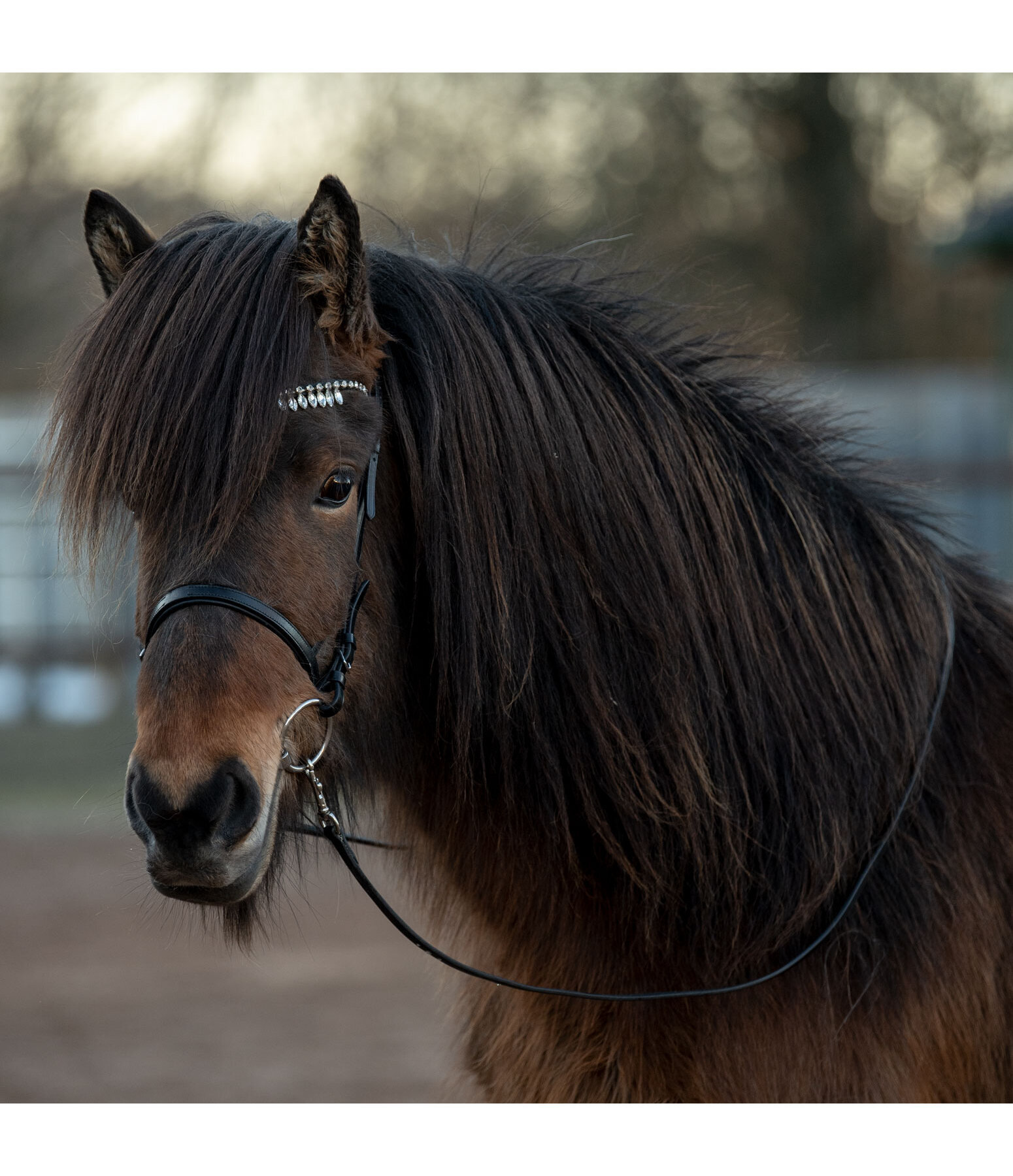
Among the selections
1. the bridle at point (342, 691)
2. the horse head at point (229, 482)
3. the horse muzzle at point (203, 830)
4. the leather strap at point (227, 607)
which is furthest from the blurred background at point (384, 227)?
the leather strap at point (227, 607)

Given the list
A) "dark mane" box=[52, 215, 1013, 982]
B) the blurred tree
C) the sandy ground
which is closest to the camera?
"dark mane" box=[52, 215, 1013, 982]

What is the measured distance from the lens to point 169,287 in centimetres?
181

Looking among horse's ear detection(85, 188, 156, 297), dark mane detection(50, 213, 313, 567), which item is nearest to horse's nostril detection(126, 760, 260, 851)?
dark mane detection(50, 213, 313, 567)

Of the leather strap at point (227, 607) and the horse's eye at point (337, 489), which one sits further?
the horse's eye at point (337, 489)

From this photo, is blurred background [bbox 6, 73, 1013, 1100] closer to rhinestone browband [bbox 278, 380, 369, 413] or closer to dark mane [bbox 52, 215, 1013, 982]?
dark mane [bbox 52, 215, 1013, 982]

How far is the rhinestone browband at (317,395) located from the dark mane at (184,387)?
19 millimetres

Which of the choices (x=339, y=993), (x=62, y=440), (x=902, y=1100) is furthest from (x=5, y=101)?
(x=902, y=1100)

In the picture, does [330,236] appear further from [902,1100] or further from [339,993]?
[339,993]

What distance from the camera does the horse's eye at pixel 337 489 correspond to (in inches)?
68.1

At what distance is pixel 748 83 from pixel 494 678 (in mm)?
11735

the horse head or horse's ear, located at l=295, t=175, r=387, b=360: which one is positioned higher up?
horse's ear, located at l=295, t=175, r=387, b=360

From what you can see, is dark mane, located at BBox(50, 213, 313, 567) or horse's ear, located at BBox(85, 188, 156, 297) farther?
horse's ear, located at BBox(85, 188, 156, 297)

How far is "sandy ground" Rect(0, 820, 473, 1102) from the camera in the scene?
4.54 meters

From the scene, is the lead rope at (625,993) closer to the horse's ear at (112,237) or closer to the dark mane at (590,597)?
the dark mane at (590,597)
